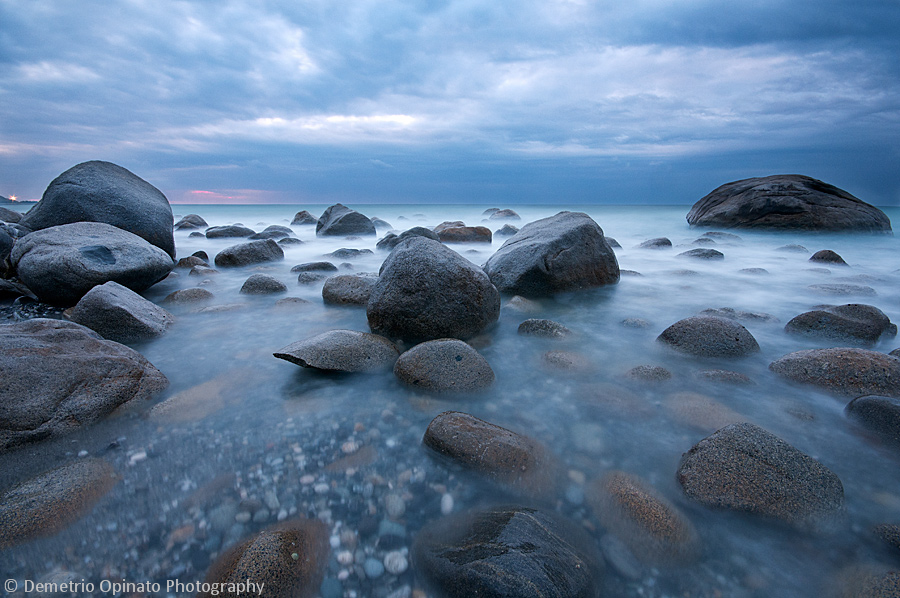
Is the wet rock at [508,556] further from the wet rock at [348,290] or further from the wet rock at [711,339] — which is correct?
the wet rock at [348,290]

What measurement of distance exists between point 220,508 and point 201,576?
0.28 m

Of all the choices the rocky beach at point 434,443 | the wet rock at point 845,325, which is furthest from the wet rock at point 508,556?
the wet rock at point 845,325

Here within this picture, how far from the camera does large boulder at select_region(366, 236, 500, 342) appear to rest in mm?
3178

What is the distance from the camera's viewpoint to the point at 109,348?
2.45m

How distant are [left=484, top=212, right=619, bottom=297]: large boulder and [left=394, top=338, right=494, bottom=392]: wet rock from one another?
2.24 metres

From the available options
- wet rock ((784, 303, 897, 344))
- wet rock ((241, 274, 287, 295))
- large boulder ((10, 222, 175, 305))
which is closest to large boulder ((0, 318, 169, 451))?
large boulder ((10, 222, 175, 305))

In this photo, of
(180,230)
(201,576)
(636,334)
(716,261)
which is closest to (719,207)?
(716,261)

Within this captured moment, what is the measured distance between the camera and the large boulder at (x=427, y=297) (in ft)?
10.4

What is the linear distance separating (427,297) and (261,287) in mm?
2807

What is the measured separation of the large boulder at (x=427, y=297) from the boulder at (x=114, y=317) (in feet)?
6.07

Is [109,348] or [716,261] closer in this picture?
[109,348]

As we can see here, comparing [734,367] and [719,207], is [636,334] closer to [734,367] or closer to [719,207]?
[734,367]

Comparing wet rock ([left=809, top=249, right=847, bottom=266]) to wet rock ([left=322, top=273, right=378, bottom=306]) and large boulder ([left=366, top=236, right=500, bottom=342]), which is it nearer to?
large boulder ([left=366, top=236, right=500, bottom=342])

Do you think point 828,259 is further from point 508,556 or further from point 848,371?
point 508,556
